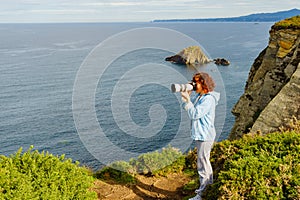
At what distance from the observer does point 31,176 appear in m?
5.94

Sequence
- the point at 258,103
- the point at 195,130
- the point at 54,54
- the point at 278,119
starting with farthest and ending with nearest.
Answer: the point at 54,54
the point at 258,103
the point at 278,119
the point at 195,130

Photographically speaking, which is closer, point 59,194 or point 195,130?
point 59,194

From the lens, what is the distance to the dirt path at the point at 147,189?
8398 mm

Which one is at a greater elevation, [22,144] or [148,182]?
[148,182]

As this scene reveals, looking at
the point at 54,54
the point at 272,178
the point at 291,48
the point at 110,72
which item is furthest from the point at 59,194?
the point at 54,54

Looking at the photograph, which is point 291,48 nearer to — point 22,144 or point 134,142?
point 134,142

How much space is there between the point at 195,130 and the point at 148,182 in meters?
3.17

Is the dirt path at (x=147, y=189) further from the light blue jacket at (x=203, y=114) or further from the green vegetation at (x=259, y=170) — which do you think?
the light blue jacket at (x=203, y=114)

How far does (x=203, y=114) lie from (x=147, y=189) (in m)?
3.23

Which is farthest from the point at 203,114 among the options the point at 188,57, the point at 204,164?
the point at 188,57

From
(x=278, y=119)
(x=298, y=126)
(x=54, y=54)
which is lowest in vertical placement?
(x=54, y=54)

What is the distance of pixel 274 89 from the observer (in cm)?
1561

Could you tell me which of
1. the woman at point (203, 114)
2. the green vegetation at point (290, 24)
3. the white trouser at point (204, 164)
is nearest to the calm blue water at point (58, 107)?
the green vegetation at point (290, 24)

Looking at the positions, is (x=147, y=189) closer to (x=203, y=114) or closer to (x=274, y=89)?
(x=203, y=114)
